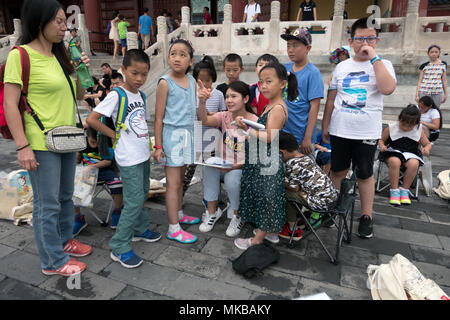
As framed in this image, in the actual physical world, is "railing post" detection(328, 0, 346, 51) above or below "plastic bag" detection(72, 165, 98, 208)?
above

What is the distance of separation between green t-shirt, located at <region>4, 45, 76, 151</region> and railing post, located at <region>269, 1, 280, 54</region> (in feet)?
29.7

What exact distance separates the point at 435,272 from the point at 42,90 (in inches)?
132

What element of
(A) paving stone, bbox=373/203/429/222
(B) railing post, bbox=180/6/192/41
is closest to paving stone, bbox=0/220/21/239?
(A) paving stone, bbox=373/203/429/222

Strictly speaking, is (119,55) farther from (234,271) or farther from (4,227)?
(234,271)

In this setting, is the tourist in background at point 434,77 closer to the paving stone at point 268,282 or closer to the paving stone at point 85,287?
the paving stone at point 268,282

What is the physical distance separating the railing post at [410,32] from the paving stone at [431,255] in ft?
26.7

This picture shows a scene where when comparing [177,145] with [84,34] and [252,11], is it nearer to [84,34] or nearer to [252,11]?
[252,11]

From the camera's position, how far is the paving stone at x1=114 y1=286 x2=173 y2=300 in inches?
85.2

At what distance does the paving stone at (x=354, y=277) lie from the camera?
7.66 feet

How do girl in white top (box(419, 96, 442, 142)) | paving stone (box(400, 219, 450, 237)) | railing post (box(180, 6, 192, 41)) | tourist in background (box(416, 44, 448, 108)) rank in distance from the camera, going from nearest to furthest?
paving stone (box(400, 219, 450, 237)) → girl in white top (box(419, 96, 442, 142)) → tourist in background (box(416, 44, 448, 108)) → railing post (box(180, 6, 192, 41))

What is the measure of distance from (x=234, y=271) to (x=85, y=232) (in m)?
1.65

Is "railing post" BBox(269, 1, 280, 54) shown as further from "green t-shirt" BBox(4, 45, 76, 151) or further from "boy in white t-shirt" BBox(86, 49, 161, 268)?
"green t-shirt" BBox(4, 45, 76, 151)

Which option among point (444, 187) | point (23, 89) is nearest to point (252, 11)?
point (444, 187)

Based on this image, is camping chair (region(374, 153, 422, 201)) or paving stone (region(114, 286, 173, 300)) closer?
paving stone (region(114, 286, 173, 300))
